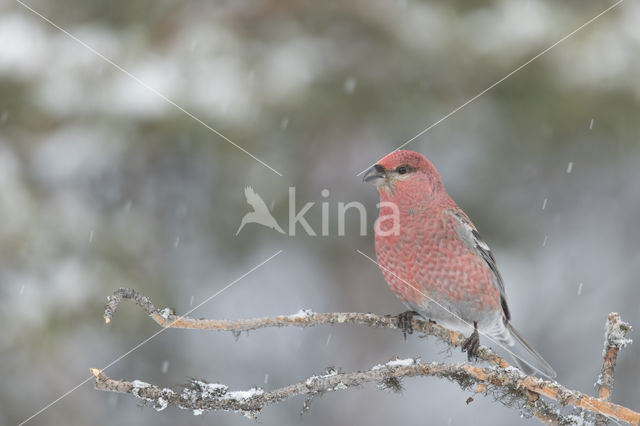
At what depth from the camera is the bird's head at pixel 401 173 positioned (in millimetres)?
2449

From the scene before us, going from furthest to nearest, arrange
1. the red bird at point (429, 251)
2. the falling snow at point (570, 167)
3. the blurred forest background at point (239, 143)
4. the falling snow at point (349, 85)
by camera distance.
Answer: the falling snow at point (570, 167), the falling snow at point (349, 85), the blurred forest background at point (239, 143), the red bird at point (429, 251)

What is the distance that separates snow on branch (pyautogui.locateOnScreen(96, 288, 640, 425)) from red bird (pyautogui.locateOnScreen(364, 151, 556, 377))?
0.68 metres

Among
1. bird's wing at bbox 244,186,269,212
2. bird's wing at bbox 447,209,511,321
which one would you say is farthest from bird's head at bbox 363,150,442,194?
bird's wing at bbox 244,186,269,212

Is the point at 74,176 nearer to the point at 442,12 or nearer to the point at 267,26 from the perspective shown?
the point at 267,26

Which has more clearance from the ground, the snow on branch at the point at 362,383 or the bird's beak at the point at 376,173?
the bird's beak at the point at 376,173

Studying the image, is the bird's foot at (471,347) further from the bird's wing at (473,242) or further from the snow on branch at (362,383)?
the bird's wing at (473,242)

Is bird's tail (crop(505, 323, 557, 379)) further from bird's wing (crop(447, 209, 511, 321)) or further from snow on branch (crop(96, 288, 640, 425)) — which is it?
snow on branch (crop(96, 288, 640, 425))

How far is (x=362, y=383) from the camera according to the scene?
6.02ft

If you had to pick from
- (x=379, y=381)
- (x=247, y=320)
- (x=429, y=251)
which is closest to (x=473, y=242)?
(x=429, y=251)

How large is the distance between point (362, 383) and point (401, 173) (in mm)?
970

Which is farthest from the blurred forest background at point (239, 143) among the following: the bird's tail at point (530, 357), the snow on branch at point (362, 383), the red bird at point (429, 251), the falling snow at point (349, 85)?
the snow on branch at point (362, 383)

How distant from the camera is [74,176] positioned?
4.39m

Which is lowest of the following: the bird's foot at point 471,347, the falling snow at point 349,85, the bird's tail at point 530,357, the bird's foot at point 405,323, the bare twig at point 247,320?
the bird's tail at point 530,357

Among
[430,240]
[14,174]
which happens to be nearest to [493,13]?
[430,240]
